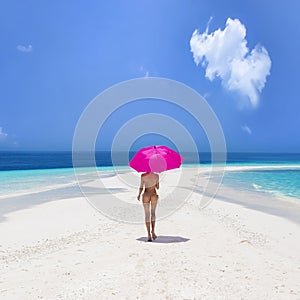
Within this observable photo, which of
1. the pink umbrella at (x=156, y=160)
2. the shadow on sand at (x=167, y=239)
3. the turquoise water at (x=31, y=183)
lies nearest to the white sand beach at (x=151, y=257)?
the shadow on sand at (x=167, y=239)

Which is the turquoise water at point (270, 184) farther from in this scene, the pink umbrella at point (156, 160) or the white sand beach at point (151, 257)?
the pink umbrella at point (156, 160)

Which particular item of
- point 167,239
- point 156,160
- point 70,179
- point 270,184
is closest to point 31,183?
point 70,179

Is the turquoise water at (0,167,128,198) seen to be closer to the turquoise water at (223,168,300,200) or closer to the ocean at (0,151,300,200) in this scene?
the ocean at (0,151,300,200)

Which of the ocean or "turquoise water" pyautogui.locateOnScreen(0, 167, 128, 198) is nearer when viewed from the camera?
"turquoise water" pyautogui.locateOnScreen(0, 167, 128, 198)

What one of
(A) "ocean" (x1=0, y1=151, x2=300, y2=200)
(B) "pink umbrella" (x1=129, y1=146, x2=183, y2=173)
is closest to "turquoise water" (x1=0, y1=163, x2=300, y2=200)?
(A) "ocean" (x1=0, y1=151, x2=300, y2=200)

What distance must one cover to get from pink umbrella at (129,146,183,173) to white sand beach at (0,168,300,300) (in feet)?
6.83

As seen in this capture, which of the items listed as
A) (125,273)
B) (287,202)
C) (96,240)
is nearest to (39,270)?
(125,273)

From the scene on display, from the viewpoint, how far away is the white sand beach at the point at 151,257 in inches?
220

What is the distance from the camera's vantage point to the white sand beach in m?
5.58

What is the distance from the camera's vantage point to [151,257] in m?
7.34

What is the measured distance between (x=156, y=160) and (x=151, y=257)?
252 centimetres

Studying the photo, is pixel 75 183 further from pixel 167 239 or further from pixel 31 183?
pixel 167 239

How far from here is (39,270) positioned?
658cm

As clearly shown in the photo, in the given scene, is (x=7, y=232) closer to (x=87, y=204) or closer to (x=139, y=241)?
(x=139, y=241)
